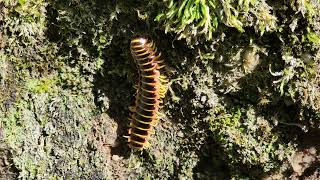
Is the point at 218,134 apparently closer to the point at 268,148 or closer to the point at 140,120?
the point at 268,148

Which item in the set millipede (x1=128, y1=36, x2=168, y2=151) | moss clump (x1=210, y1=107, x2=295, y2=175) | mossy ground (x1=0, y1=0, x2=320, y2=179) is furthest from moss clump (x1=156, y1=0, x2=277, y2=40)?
moss clump (x1=210, y1=107, x2=295, y2=175)

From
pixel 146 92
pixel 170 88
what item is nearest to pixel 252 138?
pixel 170 88

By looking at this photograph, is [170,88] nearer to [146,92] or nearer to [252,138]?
[146,92]

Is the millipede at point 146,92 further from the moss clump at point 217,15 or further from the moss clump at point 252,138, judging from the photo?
the moss clump at point 252,138

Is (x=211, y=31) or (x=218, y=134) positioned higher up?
(x=211, y=31)

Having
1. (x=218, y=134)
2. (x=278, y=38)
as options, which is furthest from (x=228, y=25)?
(x=218, y=134)

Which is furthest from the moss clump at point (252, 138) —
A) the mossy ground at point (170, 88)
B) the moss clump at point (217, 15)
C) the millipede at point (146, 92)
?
the moss clump at point (217, 15)

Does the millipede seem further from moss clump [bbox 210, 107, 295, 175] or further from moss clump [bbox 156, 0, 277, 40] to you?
moss clump [bbox 210, 107, 295, 175]
